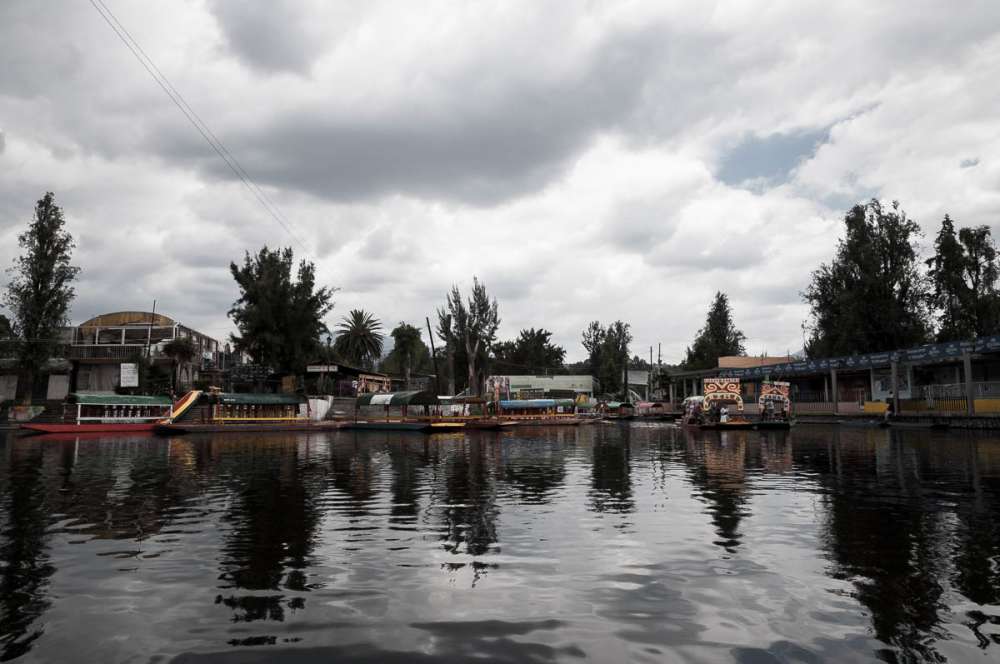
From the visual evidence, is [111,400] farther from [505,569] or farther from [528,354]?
[528,354]

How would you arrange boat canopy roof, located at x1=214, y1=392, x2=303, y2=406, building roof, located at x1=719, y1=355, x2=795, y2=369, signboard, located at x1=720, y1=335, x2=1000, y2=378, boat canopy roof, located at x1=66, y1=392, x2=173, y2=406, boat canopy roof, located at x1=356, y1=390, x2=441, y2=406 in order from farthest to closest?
building roof, located at x1=719, y1=355, x2=795, y2=369 < boat canopy roof, located at x1=356, y1=390, x2=441, y2=406 < boat canopy roof, located at x1=214, y1=392, x2=303, y2=406 < boat canopy roof, located at x1=66, y1=392, x2=173, y2=406 < signboard, located at x1=720, y1=335, x2=1000, y2=378

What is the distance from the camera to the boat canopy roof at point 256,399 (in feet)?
167

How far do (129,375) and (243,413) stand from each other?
14.1 meters

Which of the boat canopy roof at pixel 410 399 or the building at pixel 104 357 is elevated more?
the building at pixel 104 357

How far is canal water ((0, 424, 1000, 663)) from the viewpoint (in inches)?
232

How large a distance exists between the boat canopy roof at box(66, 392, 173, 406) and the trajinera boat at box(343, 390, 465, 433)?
1487 centimetres

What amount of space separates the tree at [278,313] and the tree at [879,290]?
5273 cm

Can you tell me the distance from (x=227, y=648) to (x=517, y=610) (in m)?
2.94

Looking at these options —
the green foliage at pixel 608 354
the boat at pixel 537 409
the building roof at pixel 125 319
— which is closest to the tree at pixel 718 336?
the green foliage at pixel 608 354

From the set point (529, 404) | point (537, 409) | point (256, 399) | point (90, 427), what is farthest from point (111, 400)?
point (537, 409)

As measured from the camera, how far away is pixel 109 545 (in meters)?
9.98

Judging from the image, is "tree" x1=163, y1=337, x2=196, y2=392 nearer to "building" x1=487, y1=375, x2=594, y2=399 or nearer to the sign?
the sign

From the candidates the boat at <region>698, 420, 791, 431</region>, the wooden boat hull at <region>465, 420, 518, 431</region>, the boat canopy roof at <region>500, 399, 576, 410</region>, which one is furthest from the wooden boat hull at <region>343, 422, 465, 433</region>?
the boat at <region>698, 420, 791, 431</region>

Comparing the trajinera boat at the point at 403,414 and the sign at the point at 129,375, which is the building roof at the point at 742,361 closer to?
the trajinera boat at the point at 403,414
